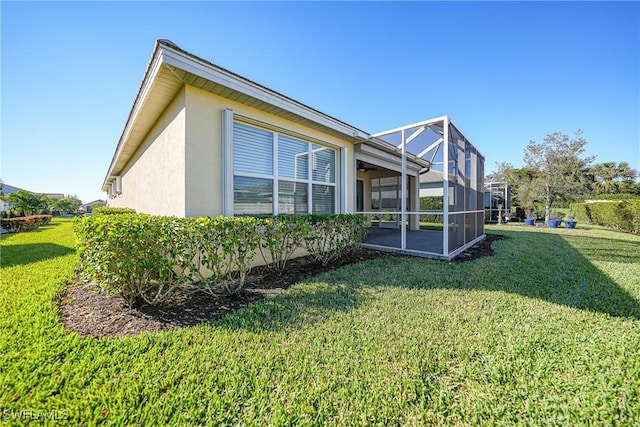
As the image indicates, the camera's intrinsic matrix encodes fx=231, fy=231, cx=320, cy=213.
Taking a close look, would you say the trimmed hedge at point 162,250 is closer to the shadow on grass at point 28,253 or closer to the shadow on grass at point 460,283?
the shadow on grass at point 460,283

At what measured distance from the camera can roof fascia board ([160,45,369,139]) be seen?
3630 mm

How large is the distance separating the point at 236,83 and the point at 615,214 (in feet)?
65.1

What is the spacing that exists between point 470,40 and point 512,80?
3.28m

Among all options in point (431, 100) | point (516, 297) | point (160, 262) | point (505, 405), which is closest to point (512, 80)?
point (431, 100)

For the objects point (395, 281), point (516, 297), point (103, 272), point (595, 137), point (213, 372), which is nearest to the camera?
point (213, 372)

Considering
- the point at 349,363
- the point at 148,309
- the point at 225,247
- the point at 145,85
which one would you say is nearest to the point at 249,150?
the point at 145,85

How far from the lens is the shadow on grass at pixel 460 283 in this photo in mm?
3107

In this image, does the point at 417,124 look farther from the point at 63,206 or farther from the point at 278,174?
the point at 63,206

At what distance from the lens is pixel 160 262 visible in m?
3.06

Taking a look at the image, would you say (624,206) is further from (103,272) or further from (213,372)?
(103,272)

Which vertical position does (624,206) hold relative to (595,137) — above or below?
below

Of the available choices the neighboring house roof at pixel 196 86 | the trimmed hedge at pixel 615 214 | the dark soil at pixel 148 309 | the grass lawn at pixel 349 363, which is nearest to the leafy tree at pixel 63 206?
the neighboring house roof at pixel 196 86

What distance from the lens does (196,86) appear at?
165 inches

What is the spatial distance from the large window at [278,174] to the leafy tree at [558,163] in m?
17.2
